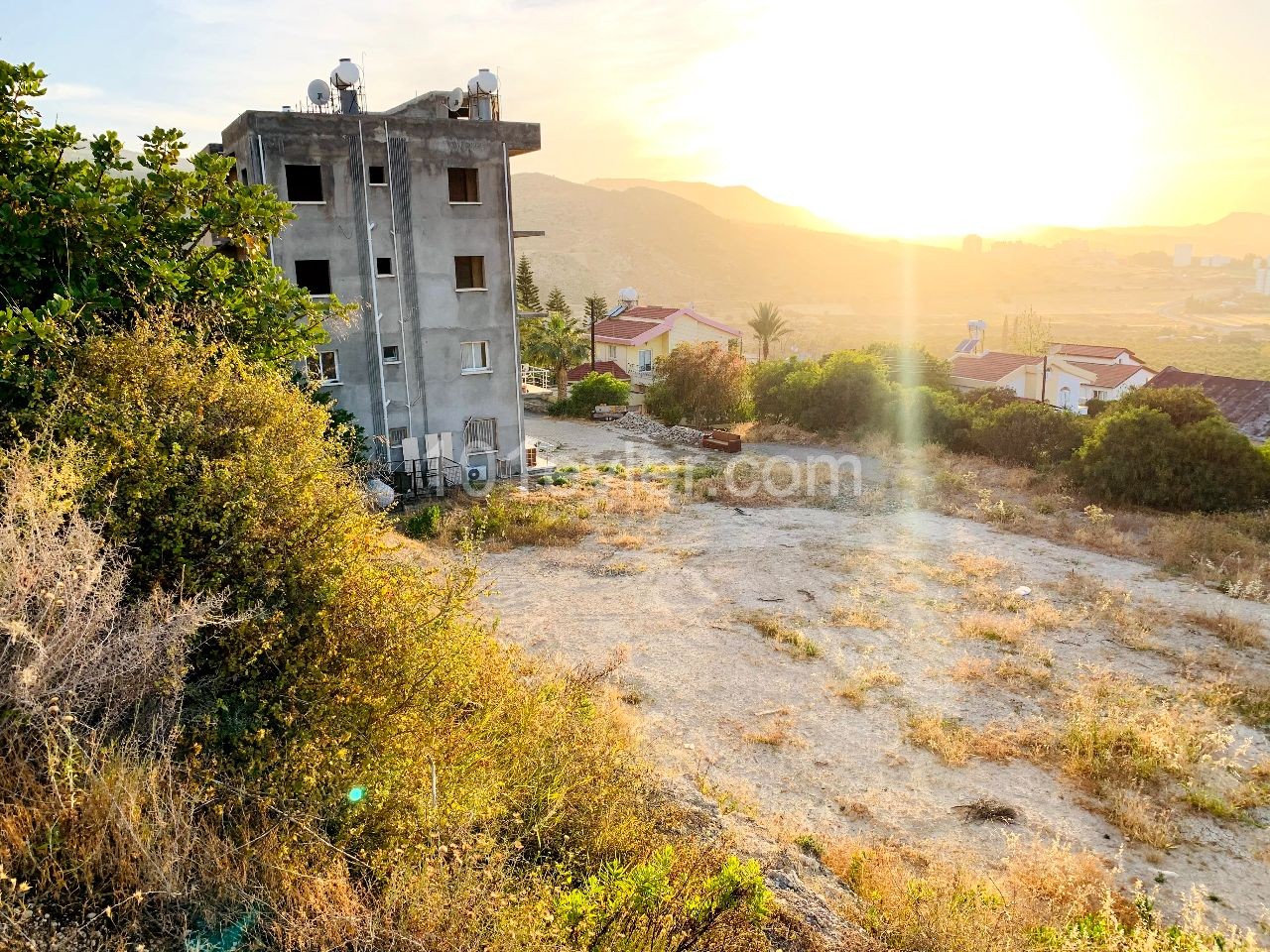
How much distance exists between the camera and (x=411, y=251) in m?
23.0

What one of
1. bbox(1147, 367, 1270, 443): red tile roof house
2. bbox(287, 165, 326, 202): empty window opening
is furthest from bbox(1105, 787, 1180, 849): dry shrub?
bbox(1147, 367, 1270, 443): red tile roof house

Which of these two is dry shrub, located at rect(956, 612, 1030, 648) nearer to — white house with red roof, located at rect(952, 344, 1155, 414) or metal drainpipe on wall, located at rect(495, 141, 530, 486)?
metal drainpipe on wall, located at rect(495, 141, 530, 486)

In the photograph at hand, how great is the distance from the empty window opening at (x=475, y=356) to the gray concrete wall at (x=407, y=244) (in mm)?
189

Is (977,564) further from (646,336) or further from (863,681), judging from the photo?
(646,336)

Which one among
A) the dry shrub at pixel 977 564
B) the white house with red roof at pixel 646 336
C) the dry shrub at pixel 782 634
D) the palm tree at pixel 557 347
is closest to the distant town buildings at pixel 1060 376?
the white house with red roof at pixel 646 336

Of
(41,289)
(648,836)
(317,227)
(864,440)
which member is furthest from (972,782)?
(864,440)

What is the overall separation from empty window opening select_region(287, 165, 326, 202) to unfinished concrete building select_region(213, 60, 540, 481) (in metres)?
0.03

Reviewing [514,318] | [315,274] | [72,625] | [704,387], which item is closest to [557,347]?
[704,387]

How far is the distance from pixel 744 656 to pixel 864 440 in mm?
21604

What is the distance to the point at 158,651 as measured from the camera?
184 inches

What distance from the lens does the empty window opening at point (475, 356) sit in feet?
80.9

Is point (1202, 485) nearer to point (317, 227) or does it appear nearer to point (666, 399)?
point (666, 399)

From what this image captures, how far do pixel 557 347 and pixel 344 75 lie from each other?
2204cm

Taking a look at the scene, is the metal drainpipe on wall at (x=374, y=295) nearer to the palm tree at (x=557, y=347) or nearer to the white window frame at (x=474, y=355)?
the white window frame at (x=474, y=355)
